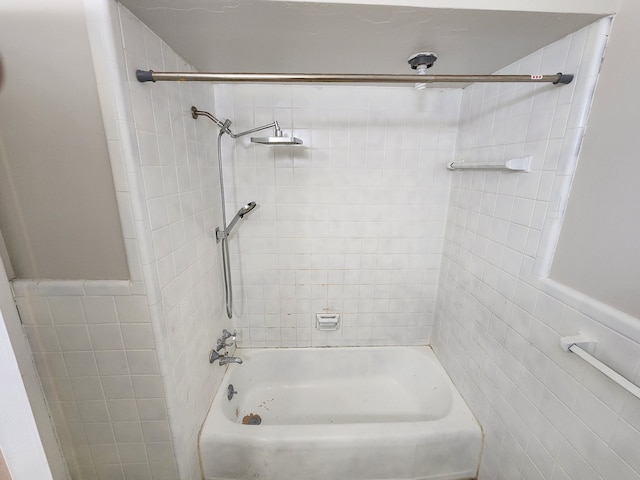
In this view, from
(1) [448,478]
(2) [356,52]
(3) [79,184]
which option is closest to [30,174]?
(3) [79,184]

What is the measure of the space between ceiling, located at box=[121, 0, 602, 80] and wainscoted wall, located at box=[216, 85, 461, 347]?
32cm

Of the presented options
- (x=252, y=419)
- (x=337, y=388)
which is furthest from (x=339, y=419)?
(x=252, y=419)

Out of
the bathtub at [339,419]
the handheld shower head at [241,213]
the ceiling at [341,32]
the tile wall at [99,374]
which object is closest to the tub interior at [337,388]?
the bathtub at [339,419]

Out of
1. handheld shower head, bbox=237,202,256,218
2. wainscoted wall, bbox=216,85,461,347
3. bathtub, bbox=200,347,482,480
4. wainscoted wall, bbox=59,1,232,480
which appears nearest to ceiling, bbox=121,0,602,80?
wainscoted wall, bbox=59,1,232,480

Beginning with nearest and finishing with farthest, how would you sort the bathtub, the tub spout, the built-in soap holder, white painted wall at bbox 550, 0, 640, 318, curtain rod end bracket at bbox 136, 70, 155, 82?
white painted wall at bbox 550, 0, 640, 318 → curtain rod end bracket at bbox 136, 70, 155, 82 → the bathtub → the tub spout → the built-in soap holder

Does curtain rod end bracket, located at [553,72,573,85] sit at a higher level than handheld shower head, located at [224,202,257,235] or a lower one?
higher

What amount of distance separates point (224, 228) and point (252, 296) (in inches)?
19.7

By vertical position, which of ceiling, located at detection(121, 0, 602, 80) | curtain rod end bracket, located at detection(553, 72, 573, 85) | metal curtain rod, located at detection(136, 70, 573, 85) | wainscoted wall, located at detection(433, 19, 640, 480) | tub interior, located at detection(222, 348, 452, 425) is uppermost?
ceiling, located at detection(121, 0, 602, 80)

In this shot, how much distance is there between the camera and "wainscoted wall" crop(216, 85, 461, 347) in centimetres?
152

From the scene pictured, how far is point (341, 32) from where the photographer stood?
35.8 inches

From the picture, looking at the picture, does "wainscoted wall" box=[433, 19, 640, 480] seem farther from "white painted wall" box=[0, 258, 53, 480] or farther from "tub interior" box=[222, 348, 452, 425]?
"white painted wall" box=[0, 258, 53, 480]

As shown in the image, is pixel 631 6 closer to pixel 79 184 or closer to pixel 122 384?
pixel 79 184

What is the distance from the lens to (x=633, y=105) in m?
0.71

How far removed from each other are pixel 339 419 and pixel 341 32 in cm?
199
